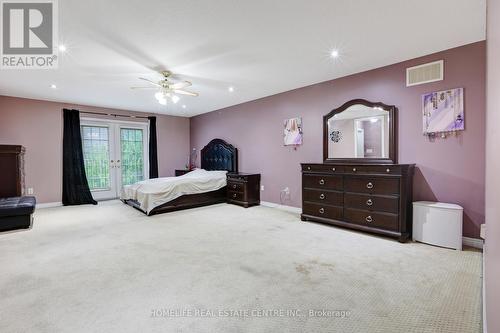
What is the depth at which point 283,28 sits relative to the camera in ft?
8.30

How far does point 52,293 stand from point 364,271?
2719 mm

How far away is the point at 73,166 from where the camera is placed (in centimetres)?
572

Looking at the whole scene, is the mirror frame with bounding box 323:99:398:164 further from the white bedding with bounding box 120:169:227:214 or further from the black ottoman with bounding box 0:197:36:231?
the black ottoman with bounding box 0:197:36:231

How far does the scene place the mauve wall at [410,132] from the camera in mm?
2855

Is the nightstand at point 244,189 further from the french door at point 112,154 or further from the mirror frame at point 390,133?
the french door at point 112,154

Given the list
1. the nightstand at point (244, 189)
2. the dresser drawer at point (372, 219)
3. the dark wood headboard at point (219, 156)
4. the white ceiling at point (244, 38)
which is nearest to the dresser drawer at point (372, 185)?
the dresser drawer at point (372, 219)

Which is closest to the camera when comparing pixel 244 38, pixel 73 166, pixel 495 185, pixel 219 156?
pixel 495 185

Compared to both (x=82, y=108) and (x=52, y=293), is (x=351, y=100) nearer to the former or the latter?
(x=52, y=293)

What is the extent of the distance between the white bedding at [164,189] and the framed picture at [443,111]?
4.04m

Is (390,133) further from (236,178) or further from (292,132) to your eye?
(236,178)

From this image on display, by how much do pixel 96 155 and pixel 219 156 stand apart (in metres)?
3.16

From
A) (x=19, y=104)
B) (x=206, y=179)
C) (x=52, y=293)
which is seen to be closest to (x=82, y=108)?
(x=19, y=104)

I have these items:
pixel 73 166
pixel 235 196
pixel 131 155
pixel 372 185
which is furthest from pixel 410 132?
pixel 73 166

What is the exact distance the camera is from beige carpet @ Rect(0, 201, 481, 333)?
5.34ft
